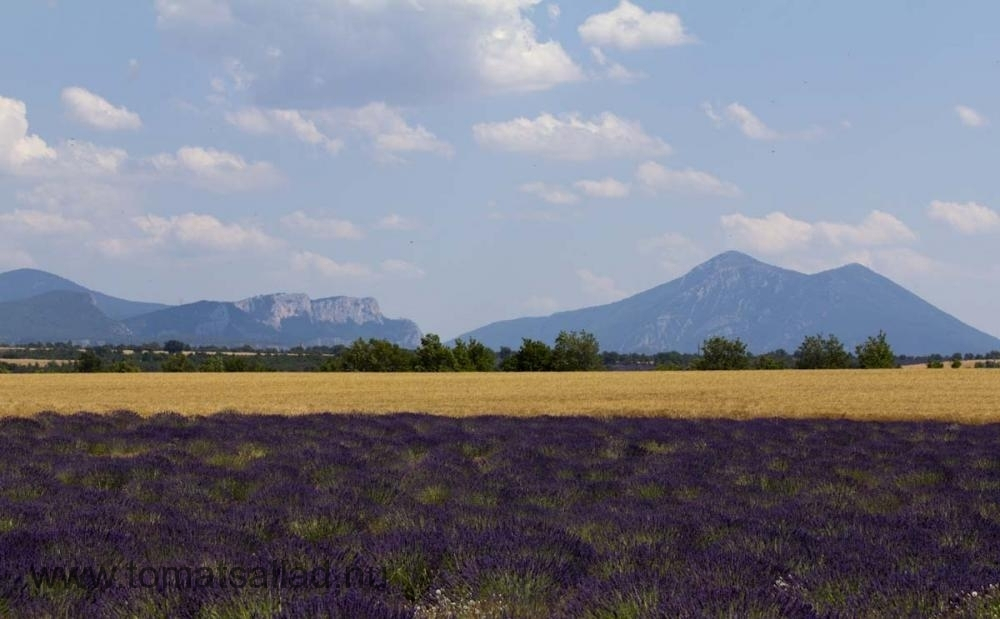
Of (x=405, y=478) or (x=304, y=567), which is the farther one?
(x=405, y=478)

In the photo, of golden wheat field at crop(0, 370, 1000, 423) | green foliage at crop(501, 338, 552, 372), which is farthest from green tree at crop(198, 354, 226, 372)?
golden wheat field at crop(0, 370, 1000, 423)

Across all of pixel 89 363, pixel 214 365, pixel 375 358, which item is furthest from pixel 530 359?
pixel 89 363

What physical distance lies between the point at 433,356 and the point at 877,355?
1839 inches

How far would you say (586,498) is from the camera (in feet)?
32.8

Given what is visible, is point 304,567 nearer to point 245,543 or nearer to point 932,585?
point 245,543

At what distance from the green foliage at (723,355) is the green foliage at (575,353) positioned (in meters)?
12.3

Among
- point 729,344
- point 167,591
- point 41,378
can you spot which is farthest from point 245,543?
point 729,344

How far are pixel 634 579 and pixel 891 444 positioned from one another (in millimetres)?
12954

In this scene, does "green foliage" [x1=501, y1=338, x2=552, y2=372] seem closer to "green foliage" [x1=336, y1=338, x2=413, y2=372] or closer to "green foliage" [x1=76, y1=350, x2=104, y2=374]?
"green foliage" [x1=336, y1=338, x2=413, y2=372]

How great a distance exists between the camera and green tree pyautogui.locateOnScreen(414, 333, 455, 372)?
89.3 m

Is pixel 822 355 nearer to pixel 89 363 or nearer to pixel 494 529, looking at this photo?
pixel 89 363

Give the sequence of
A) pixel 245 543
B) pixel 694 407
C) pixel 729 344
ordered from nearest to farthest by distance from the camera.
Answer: pixel 245 543 → pixel 694 407 → pixel 729 344

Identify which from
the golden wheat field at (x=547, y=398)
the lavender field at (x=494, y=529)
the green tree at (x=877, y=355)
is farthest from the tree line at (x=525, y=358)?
the lavender field at (x=494, y=529)

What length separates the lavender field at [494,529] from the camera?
452cm
